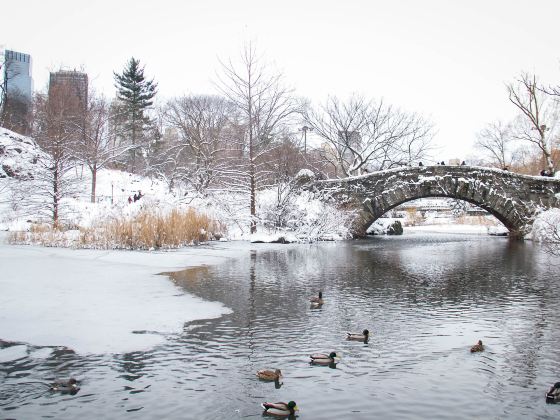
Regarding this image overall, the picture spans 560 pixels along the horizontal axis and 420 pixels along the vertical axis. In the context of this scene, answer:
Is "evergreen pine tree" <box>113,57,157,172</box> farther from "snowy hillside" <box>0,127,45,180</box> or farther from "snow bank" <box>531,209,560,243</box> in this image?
"snow bank" <box>531,209,560,243</box>

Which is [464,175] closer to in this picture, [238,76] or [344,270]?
[238,76]

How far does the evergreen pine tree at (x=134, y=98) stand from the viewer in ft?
145

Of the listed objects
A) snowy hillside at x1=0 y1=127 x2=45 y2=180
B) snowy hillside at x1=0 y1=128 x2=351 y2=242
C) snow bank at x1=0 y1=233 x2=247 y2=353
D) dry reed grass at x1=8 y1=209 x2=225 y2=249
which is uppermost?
snowy hillside at x1=0 y1=127 x2=45 y2=180

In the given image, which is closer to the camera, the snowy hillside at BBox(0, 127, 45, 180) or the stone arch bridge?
the stone arch bridge

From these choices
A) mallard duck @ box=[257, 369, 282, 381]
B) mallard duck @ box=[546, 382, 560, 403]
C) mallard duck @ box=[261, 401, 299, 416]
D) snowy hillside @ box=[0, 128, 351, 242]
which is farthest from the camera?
snowy hillside @ box=[0, 128, 351, 242]

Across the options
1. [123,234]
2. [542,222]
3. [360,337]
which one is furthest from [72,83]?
[360,337]

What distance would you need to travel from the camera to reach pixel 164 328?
658cm

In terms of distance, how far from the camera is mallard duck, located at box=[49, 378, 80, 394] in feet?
14.4

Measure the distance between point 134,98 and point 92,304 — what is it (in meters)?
40.1

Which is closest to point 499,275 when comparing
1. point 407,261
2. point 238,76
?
point 407,261

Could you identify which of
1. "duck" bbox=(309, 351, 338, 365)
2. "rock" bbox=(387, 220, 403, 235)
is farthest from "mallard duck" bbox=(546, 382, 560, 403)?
"rock" bbox=(387, 220, 403, 235)

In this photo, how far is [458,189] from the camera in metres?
23.3

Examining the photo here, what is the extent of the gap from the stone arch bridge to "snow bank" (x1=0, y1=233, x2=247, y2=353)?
13.0 m

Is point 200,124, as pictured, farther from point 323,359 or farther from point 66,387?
point 66,387
